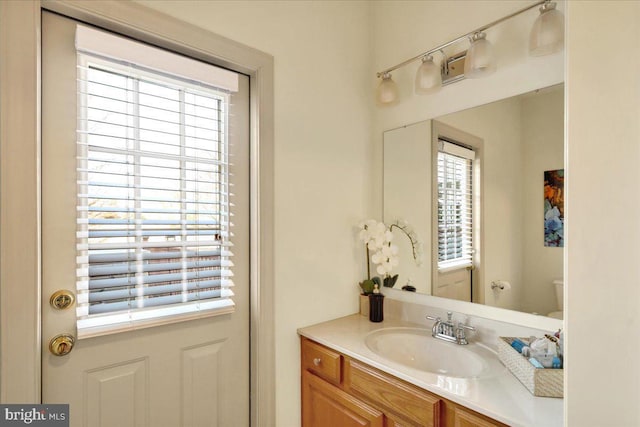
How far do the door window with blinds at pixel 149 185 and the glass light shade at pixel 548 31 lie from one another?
115cm

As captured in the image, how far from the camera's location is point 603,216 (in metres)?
0.66

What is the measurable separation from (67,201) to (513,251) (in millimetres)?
1665

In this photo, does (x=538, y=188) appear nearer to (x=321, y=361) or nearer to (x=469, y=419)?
(x=469, y=419)

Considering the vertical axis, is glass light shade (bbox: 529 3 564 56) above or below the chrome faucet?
above

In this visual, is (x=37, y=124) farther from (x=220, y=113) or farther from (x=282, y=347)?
(x=282, y=347)

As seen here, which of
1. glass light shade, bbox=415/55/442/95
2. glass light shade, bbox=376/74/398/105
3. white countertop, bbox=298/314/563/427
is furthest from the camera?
glass light shade, bbox=376/74/398/105

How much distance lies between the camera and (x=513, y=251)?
1329 mm

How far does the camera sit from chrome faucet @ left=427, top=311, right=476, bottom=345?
4.40 feet

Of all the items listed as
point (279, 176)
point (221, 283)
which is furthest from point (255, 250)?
point (279, 176)

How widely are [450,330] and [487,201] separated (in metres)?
0.58

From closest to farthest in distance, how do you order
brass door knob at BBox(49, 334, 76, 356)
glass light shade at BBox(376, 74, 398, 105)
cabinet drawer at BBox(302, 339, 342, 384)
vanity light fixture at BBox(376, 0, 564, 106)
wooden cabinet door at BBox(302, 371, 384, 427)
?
1. brass door knob at BBox(49, 334, 76, 356)
2. vanity light fixture at BBox(376, 0, 564, 106)
3. wooden cabinet door at BBox(302, 371, 384, 427)
4. cabinet drawer at BBox(302, 339, 342, 384)
5. glass light shade at BBox(376, 74, 398, 105)

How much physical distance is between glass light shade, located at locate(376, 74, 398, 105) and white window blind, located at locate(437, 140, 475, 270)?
1.12ft

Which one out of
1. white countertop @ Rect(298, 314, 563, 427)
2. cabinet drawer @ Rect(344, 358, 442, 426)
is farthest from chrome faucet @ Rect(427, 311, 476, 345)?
cabinet drawer @ Rect(344, 358, 442, 426)

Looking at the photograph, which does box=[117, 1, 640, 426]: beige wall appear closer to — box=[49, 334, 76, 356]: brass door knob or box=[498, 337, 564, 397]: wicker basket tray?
box=[498, 337, 564, 397]: wicker basket tray
